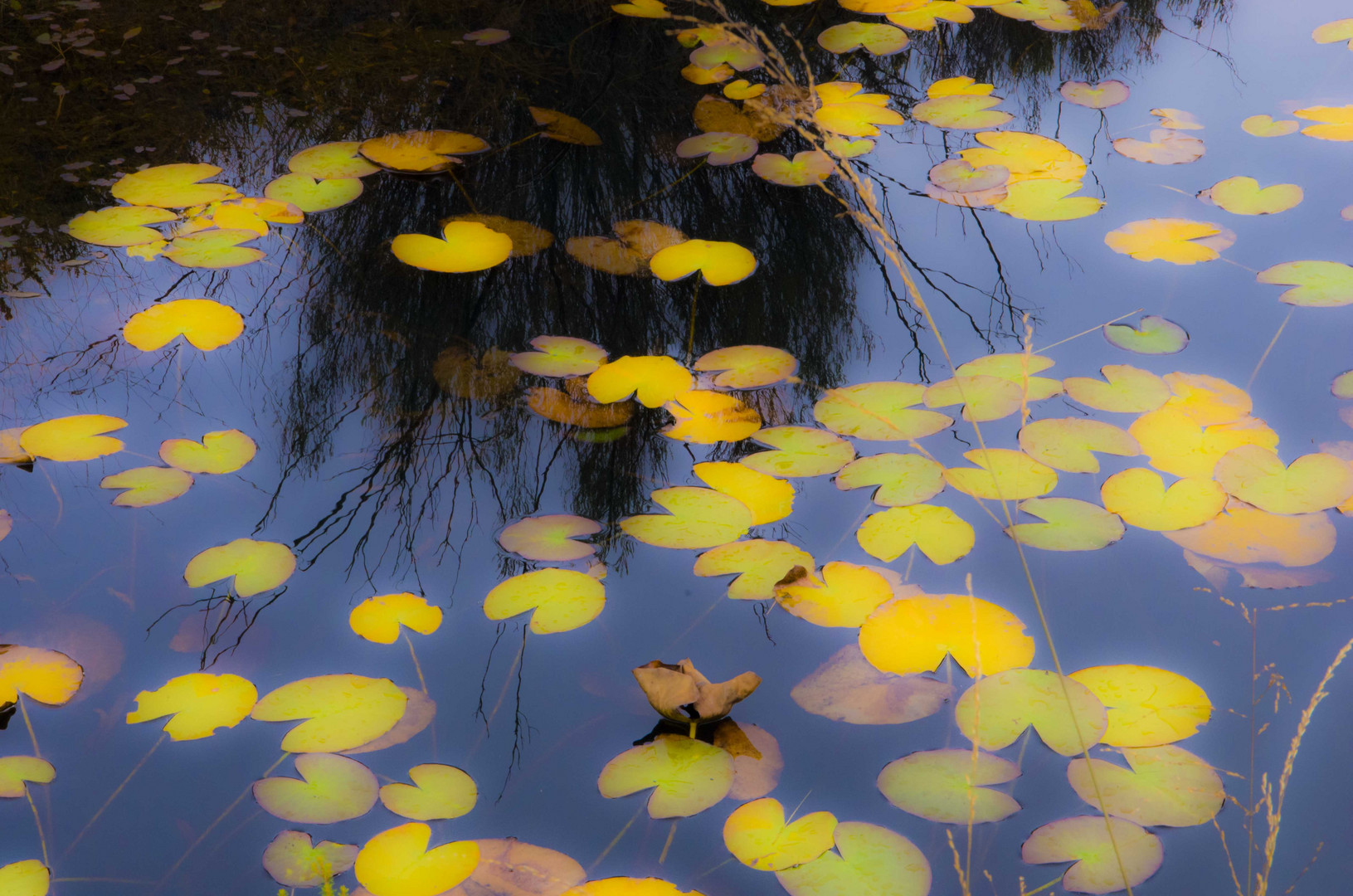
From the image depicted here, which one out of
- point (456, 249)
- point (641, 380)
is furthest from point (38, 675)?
point (456, 249)

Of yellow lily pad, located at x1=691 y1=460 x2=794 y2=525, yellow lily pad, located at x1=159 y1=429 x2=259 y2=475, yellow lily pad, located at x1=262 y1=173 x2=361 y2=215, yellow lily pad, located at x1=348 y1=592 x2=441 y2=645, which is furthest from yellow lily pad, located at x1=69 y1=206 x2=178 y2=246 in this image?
yellow lily pad, located at x1=691 y1=460 x2=794 y2=525

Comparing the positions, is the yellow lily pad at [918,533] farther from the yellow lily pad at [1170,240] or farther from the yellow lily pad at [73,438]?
the yellow lily pad at [73,438]

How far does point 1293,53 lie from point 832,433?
1865 mm

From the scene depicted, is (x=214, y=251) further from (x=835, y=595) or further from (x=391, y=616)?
(x=835, y=595)

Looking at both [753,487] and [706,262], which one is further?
[706,262]

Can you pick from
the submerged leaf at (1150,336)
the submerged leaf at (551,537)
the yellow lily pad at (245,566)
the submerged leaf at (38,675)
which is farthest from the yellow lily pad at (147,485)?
the submerged leaf at (1150,336)

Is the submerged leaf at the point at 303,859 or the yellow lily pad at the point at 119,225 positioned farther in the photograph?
the yellow lily pad at the point at 119,225

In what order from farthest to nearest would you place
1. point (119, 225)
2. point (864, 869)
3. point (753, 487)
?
point (119, 225)
point (753, 487)
point (864, 869)

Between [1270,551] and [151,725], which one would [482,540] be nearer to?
[151,725]

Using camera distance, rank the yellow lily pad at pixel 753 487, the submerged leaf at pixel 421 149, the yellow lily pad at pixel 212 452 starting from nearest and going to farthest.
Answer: the yellow lily pad at pixel 753 487 < the yellow lily pad at pixel 212 452 < the submerged leaf at pixel 421 149

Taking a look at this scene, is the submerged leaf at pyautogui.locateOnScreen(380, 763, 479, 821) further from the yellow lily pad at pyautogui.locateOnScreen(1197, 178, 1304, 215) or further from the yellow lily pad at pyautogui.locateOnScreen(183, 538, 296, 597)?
the yellow lily pad at pyautogui.locateOnScreen(1197, 178, 1304, 215)

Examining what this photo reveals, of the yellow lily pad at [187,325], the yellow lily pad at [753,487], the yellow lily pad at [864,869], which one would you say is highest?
the yellow lily pad at [187,325]

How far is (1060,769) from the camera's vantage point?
966mm

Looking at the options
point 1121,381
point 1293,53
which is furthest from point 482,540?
point 1293,53
